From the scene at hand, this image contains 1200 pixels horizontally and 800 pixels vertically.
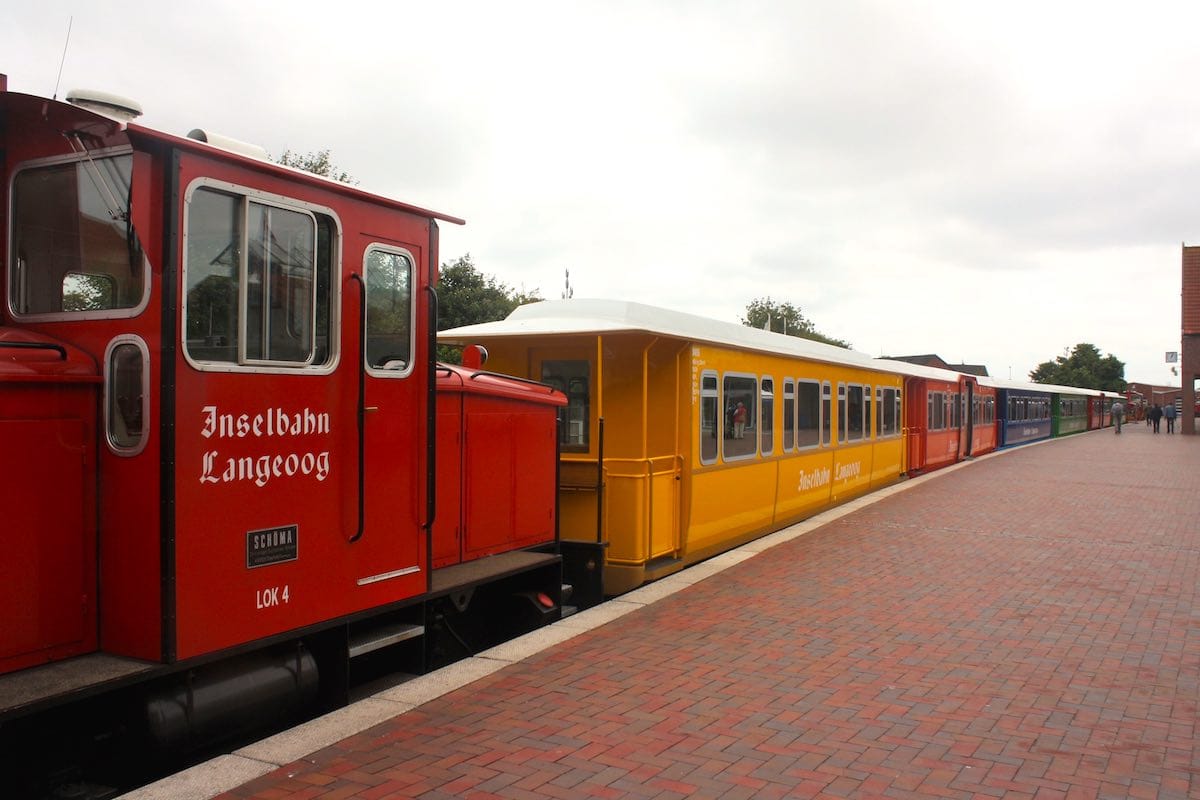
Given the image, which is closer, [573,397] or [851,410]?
[573,397]

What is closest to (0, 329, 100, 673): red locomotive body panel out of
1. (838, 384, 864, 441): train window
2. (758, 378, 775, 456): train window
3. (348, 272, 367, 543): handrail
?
(348, 272, 367, 543): handrail

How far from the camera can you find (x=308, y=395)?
4.59 m

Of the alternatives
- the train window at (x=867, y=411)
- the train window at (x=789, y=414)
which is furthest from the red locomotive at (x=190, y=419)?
the train window at (x=867, y=411)

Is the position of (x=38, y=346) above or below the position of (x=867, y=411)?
above

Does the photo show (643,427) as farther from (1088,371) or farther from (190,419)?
(1088,371)

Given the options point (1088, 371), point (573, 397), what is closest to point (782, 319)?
point (1088, 371)

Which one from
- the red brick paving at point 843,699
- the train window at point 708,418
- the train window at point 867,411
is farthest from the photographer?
the train window at point 867,411

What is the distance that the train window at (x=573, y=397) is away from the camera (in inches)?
353

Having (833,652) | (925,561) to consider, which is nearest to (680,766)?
(833,652)

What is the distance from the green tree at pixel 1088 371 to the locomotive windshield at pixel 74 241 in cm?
9913

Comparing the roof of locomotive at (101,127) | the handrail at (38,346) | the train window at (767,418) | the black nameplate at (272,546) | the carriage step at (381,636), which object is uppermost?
the roof of locomotive at (101,127)

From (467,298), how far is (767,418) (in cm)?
1998

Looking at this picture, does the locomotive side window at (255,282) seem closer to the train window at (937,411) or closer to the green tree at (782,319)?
the train window at (937,411)

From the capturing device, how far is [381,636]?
17.3 ft
